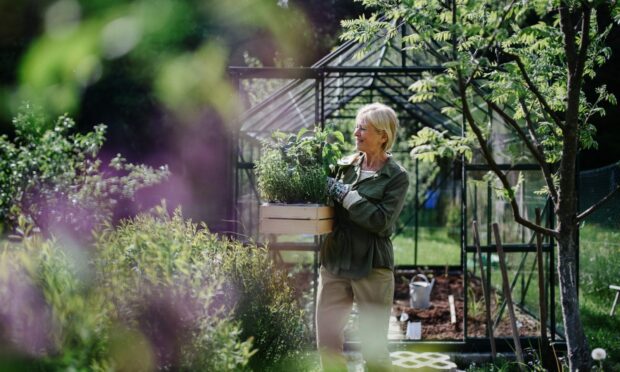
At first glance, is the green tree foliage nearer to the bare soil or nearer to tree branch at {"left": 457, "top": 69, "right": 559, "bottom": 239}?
tree branch at {"left": 457, "top": 69, "right": 559, "bottom": 239}

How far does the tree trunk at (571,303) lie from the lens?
3082mm

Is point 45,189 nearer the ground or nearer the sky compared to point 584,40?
nearer the ground

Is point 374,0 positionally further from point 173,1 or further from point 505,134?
point 505,134

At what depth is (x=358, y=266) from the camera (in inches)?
134

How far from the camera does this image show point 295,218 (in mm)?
3309

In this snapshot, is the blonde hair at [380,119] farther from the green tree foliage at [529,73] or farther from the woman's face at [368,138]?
the green tree foliage at [529,73]

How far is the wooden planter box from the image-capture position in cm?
327

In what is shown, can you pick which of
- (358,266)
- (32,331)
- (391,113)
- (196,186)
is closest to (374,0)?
(391,113)

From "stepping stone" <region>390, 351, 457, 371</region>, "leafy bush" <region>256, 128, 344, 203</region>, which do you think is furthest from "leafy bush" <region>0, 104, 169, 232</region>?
"stepping stone" <region>390, 351, 457, 371</region>

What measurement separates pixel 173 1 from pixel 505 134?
6.54 meters

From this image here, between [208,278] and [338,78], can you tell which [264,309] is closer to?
[208,278]

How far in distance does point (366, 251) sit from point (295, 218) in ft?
1.46

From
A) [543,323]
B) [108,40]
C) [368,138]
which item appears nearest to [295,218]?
[368,138]

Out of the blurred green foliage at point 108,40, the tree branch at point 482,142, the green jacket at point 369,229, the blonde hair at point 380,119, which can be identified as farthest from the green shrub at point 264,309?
the blurred green foliage at point 108,40
